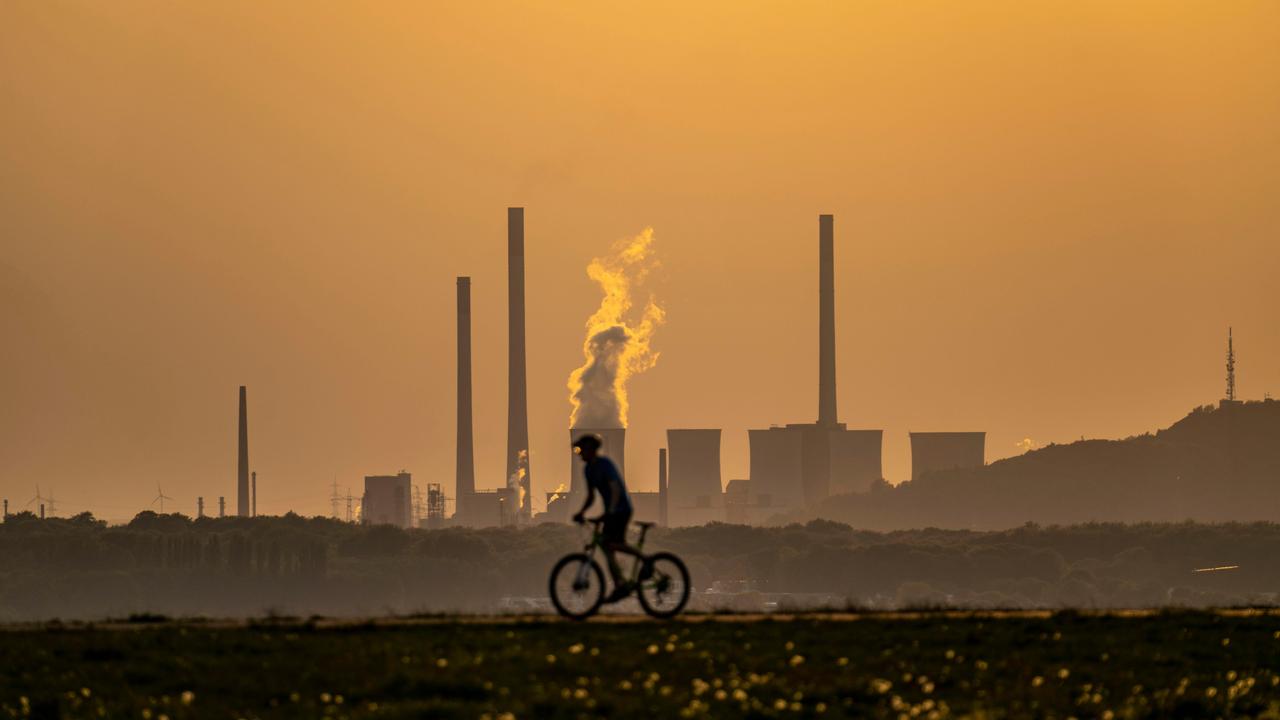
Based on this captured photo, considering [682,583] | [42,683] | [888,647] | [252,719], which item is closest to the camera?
[252,719]

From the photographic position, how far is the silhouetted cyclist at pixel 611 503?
3209 centimetres

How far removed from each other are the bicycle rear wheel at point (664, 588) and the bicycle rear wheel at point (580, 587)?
678 mm

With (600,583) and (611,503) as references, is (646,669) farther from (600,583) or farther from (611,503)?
(600,583)

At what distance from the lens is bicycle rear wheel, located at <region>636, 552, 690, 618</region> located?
33.2m

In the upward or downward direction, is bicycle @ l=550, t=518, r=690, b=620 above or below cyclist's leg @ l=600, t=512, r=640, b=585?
below

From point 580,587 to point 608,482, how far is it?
6.35 feet

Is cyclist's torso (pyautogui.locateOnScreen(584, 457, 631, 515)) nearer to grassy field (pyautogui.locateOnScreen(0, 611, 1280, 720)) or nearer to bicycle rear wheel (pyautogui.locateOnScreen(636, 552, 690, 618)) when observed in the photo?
bicycle rear wheel (pyautogui.locateOnScreen(636, 552, 690, 618))

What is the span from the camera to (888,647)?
30.7 meters

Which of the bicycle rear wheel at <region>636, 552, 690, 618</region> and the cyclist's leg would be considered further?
the bicycle rear wheel at <region>636, 552, 690, 618</region>

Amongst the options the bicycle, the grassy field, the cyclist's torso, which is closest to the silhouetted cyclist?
the cyclist's torso

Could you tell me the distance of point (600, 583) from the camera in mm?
33062

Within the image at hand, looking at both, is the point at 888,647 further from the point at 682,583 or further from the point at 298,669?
the point at 298,669

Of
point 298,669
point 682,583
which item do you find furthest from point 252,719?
point 682,583

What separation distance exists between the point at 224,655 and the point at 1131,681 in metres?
11.8
